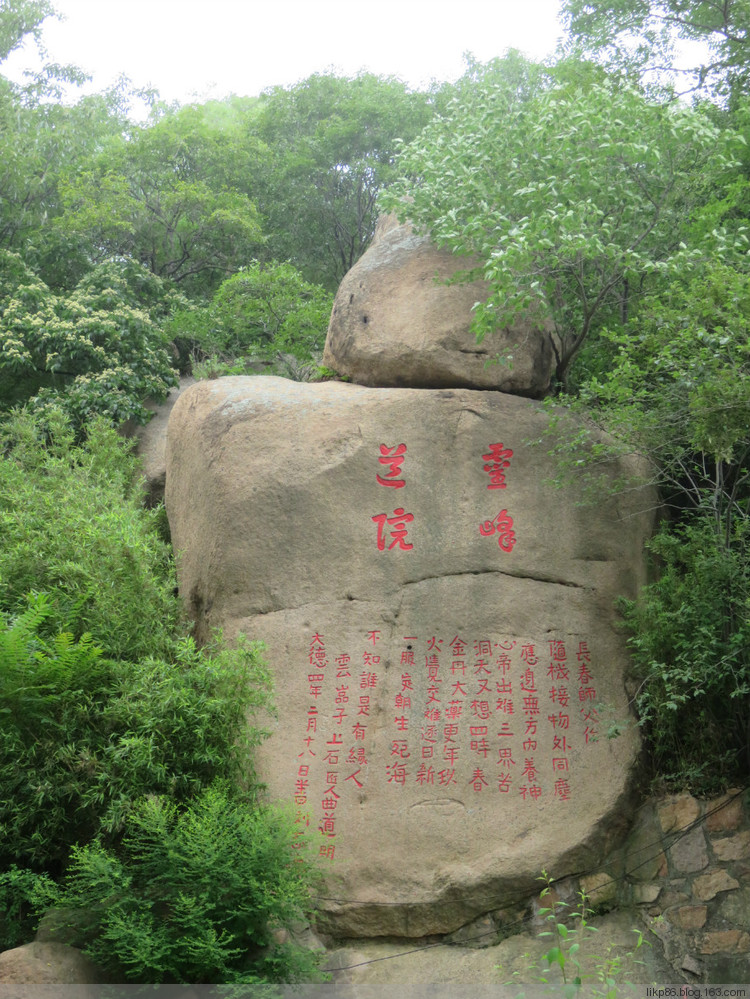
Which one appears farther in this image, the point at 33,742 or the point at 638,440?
the point at 638,440

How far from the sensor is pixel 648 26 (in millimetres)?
10508

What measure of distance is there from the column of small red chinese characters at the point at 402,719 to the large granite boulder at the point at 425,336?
2.43 m

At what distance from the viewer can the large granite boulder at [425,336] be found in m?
7.95

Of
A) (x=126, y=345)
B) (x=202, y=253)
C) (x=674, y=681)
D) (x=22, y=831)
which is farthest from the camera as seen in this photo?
(x=202, y=253)

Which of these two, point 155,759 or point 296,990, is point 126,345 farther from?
point 296,990

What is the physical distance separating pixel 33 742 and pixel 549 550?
3873mm

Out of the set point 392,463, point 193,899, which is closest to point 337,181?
point 392,463

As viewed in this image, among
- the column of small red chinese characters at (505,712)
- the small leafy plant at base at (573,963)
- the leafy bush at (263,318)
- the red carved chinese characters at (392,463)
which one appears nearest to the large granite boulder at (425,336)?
the red carved chinese characters at (392,463)

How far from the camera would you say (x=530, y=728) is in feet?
21.6

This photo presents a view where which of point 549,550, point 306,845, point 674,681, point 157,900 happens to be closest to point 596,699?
point 674,681

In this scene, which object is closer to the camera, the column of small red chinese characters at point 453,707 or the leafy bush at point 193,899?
the leafy bush at point 193,899

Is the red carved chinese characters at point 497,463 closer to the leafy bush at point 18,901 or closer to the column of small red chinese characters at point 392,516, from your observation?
the column of small red chinese characters at point 392,516

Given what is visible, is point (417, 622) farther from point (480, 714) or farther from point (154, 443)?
point (154, 443)

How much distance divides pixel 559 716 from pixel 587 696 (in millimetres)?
275
